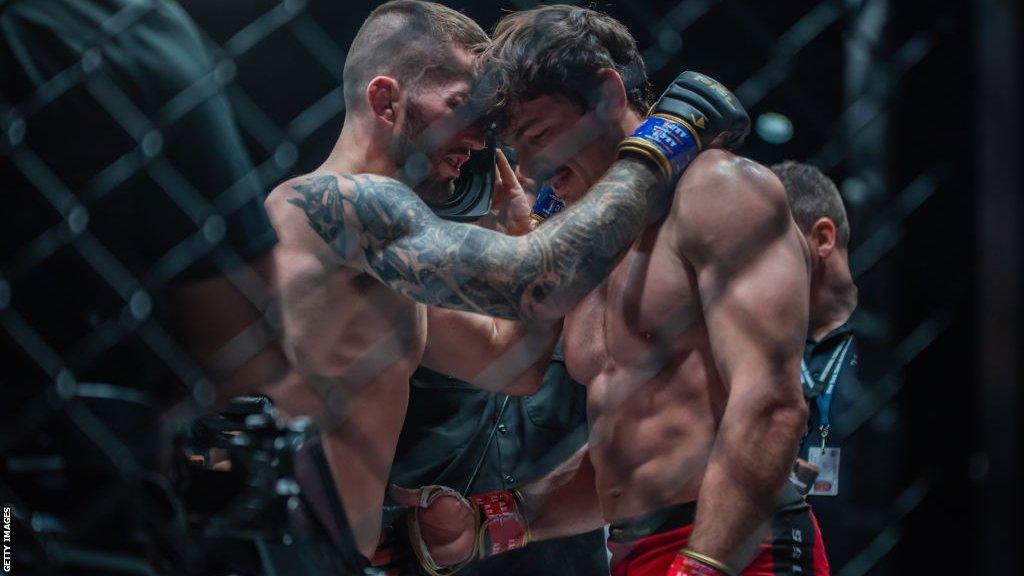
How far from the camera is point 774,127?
379cm

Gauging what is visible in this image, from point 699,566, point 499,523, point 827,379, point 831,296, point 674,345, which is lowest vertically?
point 827,379

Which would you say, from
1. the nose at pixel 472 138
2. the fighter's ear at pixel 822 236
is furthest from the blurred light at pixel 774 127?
the nose at pixel 472 138

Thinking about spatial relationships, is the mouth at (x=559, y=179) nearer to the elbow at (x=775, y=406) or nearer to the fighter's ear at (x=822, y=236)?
the elbow at (x=775, y=406)

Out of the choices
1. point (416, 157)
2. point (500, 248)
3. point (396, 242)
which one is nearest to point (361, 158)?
point (416, 157)

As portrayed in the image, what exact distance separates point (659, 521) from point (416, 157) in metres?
0.75

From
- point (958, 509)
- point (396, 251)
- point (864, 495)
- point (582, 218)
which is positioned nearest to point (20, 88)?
point (396, 251)

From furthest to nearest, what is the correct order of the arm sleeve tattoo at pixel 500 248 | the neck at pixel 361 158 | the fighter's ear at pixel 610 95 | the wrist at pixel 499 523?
the wrist at pixel 499 523 → the neck at pixel 361 158 → the fighter's ear at pixel 610 95 → the arm sleeve tattoo at pixel 500 248

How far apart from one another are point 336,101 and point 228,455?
1.55m

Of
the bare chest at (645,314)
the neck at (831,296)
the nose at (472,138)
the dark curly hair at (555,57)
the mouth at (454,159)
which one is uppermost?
the dark curly hair at (555,57)

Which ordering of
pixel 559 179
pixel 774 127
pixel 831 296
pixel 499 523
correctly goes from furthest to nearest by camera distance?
pixel 774 127 < pixel 831 296 < pixel 499 523 < pixel 559 179

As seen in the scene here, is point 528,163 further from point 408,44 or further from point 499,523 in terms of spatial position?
point 499,523

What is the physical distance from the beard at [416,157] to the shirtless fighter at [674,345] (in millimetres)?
179

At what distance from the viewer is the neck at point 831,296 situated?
→ 2.87 metres
